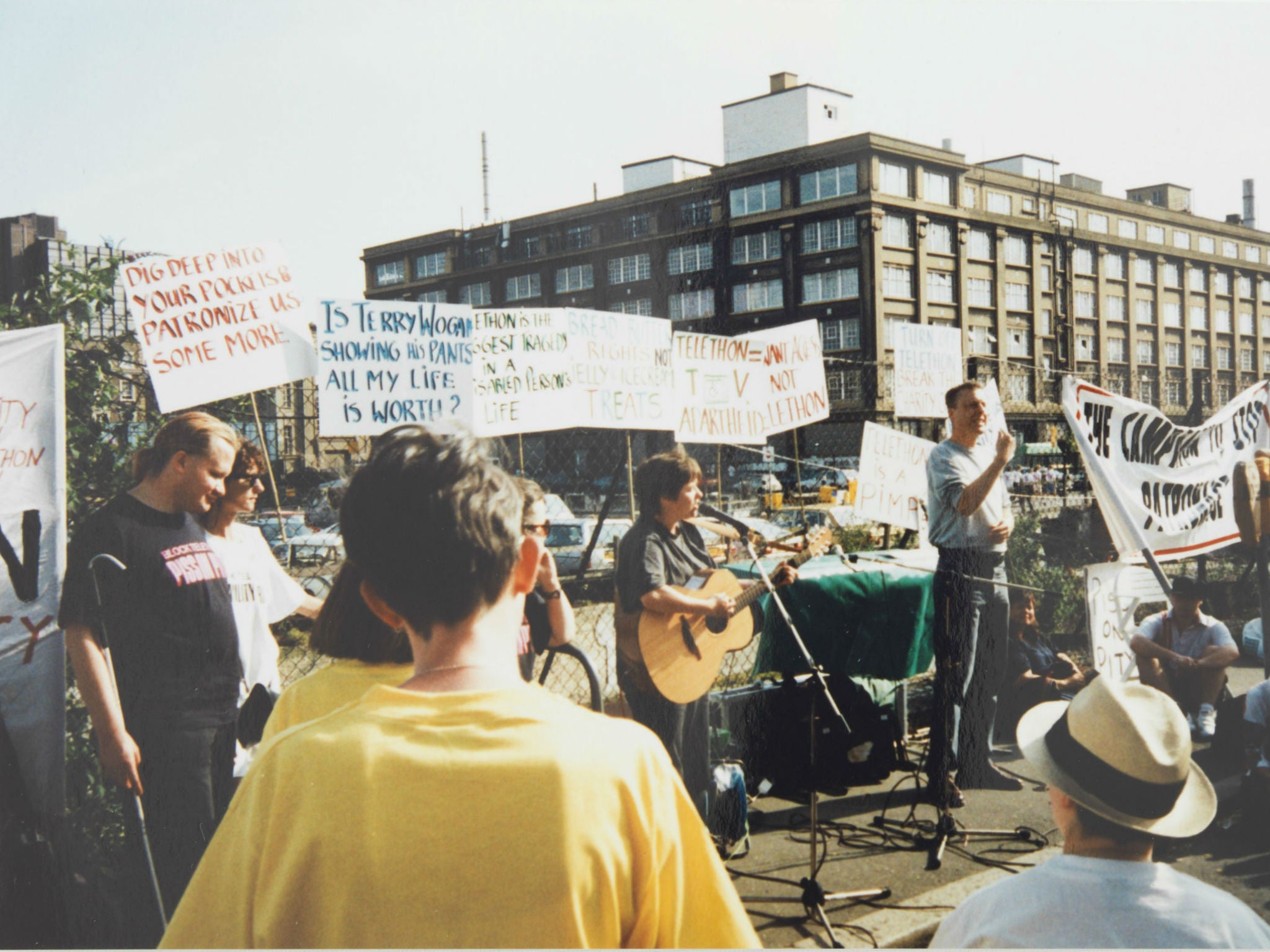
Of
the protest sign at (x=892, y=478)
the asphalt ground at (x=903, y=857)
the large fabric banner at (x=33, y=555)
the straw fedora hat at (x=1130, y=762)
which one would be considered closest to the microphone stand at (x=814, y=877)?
the asphalt ground at (x=903, y=857)

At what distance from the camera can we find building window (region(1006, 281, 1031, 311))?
16.4 feet

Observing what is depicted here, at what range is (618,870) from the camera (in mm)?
1269

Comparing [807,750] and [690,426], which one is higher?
[690,426]

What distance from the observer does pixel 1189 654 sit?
5191 millimetres

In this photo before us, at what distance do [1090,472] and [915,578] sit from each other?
3.13 ft

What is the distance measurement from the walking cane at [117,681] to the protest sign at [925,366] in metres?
3.84

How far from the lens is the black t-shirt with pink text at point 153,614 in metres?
2.79

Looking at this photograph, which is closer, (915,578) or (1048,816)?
(1048,816)

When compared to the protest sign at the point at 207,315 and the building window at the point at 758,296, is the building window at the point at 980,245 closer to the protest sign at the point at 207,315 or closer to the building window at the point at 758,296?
the building window at the point at 758,296

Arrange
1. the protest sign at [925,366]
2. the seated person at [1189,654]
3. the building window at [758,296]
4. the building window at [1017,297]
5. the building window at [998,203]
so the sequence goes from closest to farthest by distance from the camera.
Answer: the building window at [998,203]
the building window at [758,296]
the building window at [1017,297]
the seated person at [1189,654]
the protest sign at [925,366]

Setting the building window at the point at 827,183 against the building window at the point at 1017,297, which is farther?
the building window at the point at 1017,297

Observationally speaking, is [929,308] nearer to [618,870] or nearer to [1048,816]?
[1048,816]

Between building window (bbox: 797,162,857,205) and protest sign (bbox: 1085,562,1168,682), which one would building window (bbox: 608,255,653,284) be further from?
protest sign (bbox: 1085,562,1168,682)

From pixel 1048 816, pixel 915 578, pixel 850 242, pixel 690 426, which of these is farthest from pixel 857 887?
pixel 850 242
